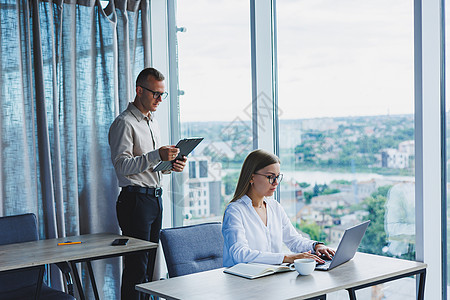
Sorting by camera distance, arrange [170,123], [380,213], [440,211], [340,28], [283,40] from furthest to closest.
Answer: [170,123] < [283,40] < [340,28] < [380,213] < [440,211]

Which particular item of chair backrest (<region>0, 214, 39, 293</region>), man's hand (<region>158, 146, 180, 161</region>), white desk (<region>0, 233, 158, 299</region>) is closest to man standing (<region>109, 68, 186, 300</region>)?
man's hand (<region>158, 146, 180, 161</region>)

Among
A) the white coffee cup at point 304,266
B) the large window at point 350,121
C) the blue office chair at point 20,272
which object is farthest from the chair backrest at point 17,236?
the white coffee cup at point 304,266

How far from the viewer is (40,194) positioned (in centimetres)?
380

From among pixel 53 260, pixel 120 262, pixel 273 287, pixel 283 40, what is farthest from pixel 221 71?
pixel 273 287

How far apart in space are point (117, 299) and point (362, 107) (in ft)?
7.94

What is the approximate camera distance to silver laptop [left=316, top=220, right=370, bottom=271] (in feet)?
7.55

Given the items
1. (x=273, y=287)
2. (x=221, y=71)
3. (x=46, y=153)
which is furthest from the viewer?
(x=221, y=71)

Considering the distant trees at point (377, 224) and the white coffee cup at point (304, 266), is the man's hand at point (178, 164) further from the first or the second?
the white coffee cup at point (304, 266)

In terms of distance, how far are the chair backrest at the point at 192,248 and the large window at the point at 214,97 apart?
1.05 m

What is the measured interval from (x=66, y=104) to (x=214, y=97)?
110 cm

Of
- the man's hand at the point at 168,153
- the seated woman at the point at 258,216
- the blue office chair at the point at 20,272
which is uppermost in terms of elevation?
the man's hand at the point at 168,153

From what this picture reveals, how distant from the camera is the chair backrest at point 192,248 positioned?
270 cm

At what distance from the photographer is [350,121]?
317cm

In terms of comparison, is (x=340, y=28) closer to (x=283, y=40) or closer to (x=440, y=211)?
(x=283, y=40)
